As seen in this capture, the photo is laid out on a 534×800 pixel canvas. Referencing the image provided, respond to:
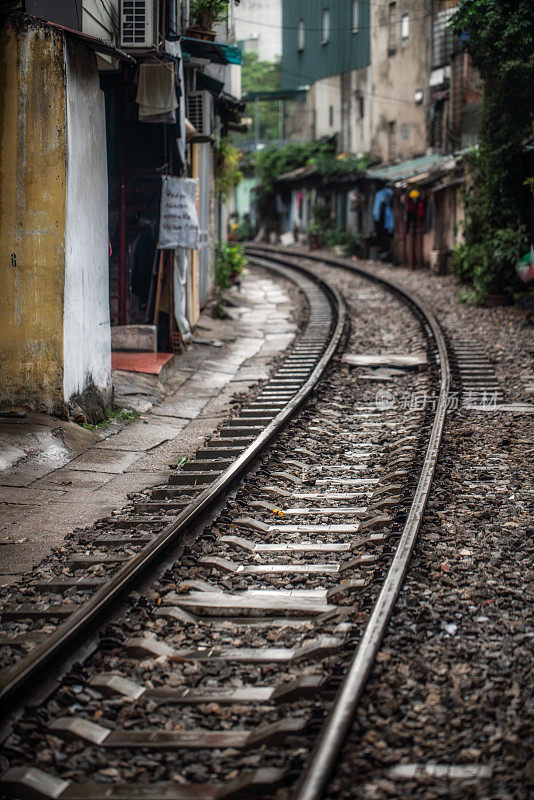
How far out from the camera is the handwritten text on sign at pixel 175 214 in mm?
13523

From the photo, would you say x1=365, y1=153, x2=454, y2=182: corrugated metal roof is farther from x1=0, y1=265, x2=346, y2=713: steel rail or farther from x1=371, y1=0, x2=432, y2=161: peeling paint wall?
x1=0, y1=265, x2=346, y2=713: steel rail

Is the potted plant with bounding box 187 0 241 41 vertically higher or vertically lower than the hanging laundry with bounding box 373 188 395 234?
higher

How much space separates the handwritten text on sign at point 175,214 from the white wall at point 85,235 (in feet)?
11.2

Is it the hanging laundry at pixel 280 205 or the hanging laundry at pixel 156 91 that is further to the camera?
the hanging laundry at pixel 280 205

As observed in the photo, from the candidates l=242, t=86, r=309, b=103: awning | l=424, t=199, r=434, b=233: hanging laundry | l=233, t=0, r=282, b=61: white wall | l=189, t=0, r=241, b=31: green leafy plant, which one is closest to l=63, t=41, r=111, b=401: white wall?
l=189, t=0, r=241, b=31: green leafy plant

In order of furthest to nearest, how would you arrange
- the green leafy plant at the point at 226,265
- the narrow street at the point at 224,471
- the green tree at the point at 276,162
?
the green tree at the point at 276,162 → the green leafy plant at the point at 226,265 → the narrow street at the point at 224,471

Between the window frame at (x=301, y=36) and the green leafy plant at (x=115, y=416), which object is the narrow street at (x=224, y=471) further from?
the window frame at (x=301, y=36)

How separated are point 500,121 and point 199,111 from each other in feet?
23.5

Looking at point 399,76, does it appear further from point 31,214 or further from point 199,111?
point 31,214

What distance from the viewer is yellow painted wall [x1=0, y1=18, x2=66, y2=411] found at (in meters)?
8.39

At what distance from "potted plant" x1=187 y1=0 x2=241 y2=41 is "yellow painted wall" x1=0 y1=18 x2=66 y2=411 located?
22.6 feet

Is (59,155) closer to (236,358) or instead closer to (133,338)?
(133,338)

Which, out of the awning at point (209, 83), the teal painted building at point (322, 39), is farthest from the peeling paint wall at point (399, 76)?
the awning at point (209, 83)

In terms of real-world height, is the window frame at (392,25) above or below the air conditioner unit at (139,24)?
above
